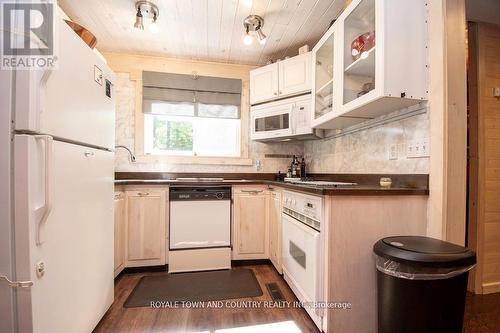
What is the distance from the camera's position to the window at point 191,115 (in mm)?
2748

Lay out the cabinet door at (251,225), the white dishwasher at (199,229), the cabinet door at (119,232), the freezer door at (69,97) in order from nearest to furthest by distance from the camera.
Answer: the freezer door at (69,97) < the cabinet door at (119,232) < the white dishwasher at (199,229) < the cabinet door at (251,225)

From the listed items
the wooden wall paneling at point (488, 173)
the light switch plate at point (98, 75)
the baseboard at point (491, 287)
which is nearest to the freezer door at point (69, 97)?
the light switch plate at point (98, 75)

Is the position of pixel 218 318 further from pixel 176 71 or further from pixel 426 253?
pixel 176 71

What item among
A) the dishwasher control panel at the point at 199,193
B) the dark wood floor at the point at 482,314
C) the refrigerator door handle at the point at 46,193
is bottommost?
the dark wood floor at the point at 482,314

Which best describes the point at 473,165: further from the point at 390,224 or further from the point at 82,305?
the point at 82,305

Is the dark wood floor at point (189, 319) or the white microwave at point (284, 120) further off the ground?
the white microwave at point (284, 120)

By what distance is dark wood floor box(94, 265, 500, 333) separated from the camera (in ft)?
4.67

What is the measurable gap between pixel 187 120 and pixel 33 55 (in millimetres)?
2093

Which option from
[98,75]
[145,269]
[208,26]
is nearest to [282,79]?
[208,26]

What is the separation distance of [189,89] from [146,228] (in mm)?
1740

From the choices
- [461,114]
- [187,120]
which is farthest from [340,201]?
[187,120]

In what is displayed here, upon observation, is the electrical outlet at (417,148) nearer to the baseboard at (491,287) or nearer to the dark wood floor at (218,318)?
the dark wood floor at (218,318)

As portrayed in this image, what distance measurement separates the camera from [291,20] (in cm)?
210

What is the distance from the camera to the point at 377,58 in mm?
1244
